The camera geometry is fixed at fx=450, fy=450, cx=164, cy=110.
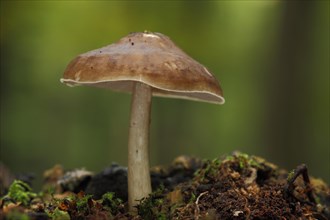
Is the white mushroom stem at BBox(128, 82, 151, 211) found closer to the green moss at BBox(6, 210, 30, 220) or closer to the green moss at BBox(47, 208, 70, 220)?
the green moss at BBox(47, 208, 70, 220)

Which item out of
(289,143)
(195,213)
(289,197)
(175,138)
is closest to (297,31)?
(289,143)

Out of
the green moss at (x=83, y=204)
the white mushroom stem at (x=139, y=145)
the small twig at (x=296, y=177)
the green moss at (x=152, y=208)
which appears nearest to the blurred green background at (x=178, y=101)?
the small twig at (x=296, y=177)

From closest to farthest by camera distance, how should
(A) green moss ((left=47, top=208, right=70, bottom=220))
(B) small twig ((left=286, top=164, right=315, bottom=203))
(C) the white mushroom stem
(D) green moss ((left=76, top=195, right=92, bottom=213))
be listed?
(A) green moss ((left=47, top=208, right=70, bottom=220))
(D) green moss ((left=76, top=195, right=92, bottom=213))
(B) small twig ((left=286, top=164, right=315, bottom=203))
(C) the white mushroom stem

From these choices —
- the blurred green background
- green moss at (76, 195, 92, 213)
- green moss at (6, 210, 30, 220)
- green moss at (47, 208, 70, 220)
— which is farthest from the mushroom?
the blurred green background

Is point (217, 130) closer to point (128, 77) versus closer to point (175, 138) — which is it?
point (175, 138)

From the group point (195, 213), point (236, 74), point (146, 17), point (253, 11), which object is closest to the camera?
point (195, 213)

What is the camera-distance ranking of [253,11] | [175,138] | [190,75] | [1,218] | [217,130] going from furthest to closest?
[217,130] → [175,138] → [253,11] → [190,75] → [1,218]

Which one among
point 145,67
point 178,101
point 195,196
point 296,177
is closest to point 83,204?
point 195,196

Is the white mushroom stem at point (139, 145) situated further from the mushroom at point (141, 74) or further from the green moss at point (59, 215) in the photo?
the green moss at point (59, 215)
